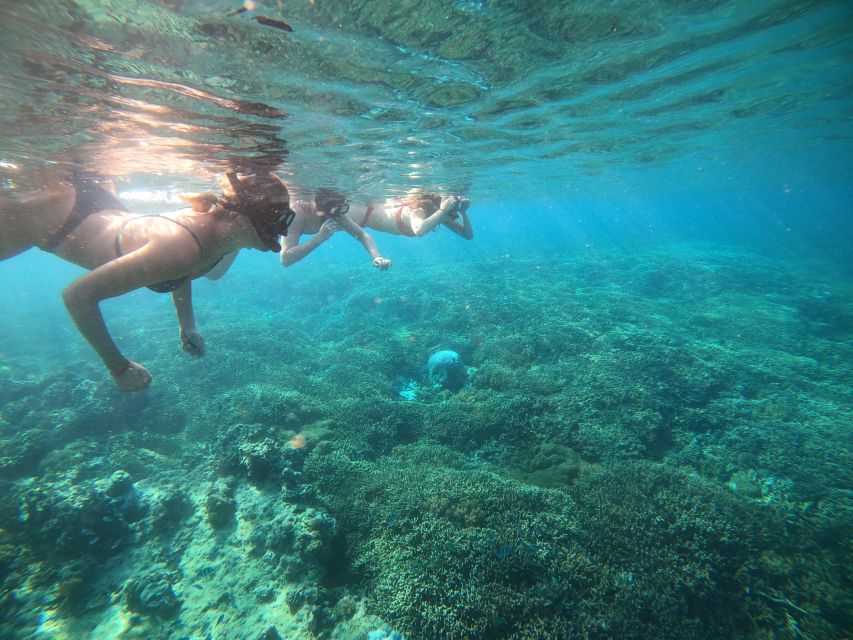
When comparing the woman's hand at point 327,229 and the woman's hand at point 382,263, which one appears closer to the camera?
the woman's hand at point 382,263

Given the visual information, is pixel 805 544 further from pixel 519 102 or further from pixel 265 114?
pixel 265 114

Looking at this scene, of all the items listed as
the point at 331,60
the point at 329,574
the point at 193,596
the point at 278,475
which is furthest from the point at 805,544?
Result: the point at 331,60

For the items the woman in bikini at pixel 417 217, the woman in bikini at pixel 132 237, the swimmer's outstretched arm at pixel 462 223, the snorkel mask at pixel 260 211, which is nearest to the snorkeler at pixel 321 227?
the woman in bikini at pixel 417 217

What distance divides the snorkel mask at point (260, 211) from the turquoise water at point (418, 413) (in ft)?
11.9

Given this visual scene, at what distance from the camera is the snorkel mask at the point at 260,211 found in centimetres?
320

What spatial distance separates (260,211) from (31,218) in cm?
250

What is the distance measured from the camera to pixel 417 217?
11125mm

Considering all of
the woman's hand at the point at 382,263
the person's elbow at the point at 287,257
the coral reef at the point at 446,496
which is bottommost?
the coral reef at the point at 446,496

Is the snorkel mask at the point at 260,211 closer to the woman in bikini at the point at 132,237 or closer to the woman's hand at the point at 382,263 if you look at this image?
the woman in bikini at the point at 132,237

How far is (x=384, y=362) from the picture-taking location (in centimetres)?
1267

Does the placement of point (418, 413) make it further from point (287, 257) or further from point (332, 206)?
point (332, 206)

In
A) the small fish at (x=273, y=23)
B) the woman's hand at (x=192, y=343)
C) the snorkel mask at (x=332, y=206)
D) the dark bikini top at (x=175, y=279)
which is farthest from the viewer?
the snorkel mask at (x=332, y=206)

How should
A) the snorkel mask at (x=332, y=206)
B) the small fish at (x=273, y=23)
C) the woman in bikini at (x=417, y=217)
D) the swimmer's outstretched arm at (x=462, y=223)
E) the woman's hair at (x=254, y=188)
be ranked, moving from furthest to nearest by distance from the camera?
the swimmer's outstretched arm at (x=462, y=223) → the woman in bikini at (x=417, y=217) → the snorkel mask at (x=332, y=206) → the small fish at (x=273, y=23) → the woman's hair at (x=254, y=188)

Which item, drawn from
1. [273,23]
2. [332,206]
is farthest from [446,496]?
[273,23]
